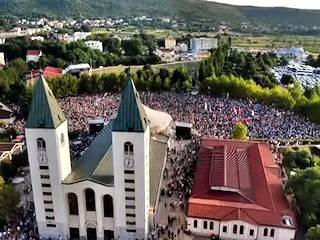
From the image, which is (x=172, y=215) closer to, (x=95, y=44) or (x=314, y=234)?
(x=314, y=234)

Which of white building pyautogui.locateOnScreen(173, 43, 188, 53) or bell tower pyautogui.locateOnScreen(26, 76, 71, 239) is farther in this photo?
white building pyautogui.locateOnScreen(173, 43, 188, 53)

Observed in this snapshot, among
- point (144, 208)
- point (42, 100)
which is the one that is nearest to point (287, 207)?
point (144, 208)

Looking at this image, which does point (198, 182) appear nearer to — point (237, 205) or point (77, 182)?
point (237, 205)

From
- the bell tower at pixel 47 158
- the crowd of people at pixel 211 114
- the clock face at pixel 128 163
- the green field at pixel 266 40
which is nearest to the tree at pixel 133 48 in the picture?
the green field at pixel 266 40

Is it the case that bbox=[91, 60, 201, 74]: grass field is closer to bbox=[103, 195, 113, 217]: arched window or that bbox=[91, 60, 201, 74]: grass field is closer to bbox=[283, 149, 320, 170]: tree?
bbox=[283, 149, 320, 170]: tree

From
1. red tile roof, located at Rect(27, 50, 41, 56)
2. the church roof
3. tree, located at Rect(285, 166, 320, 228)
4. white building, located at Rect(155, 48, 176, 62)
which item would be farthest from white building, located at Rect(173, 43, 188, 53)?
A: tree, located at Rect(285, 166, 320, 228)
